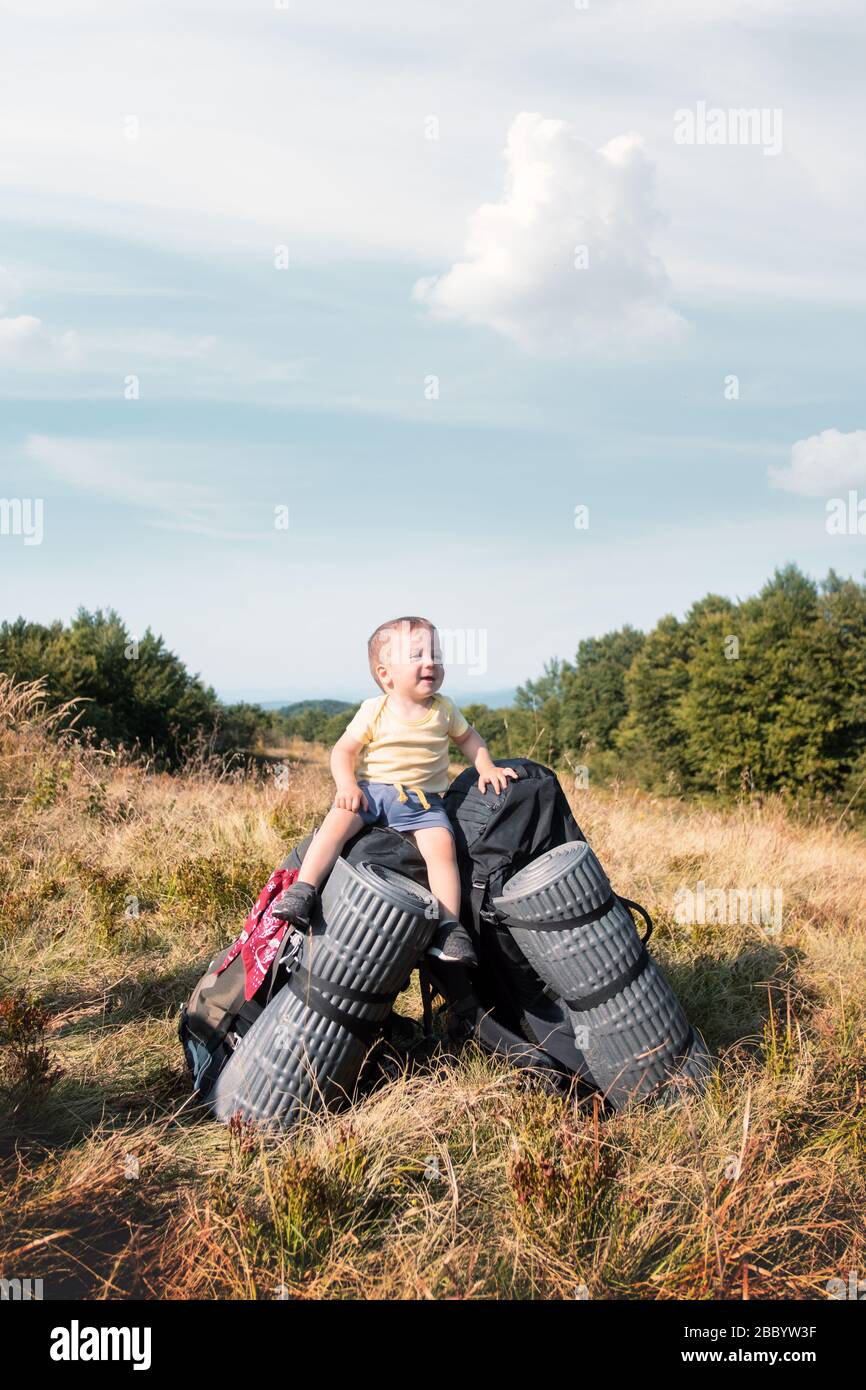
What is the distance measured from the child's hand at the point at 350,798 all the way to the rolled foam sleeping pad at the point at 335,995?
12.0 inches

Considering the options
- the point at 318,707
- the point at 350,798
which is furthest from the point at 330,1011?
the point at 318,707

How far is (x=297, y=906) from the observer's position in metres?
3.35

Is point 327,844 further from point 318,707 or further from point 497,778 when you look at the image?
point 318,707

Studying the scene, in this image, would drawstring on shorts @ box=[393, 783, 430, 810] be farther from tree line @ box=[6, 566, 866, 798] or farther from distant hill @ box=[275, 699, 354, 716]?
distant hill @ box=[275, 699, 354, 716]

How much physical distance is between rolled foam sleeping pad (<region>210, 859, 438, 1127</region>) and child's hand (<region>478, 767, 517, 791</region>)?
1.74 feet

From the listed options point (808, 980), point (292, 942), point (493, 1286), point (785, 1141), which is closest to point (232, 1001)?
point (292, 942)

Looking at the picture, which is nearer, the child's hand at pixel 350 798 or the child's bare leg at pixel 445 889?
the child's bare leg at pixel 445 889

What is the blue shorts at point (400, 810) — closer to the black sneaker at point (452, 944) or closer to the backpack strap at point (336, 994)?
the black sneaker at point (452, 944)

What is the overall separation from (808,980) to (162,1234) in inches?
140

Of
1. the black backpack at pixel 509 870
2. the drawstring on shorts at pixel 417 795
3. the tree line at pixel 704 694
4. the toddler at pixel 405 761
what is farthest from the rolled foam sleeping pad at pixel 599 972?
the tree line at pixel 704 694

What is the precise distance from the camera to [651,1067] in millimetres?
3500

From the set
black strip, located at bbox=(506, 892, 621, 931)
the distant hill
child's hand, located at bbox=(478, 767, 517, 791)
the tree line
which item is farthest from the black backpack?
the distant hill

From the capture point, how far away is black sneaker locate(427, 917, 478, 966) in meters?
3.33

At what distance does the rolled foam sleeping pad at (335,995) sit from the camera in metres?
3.21
